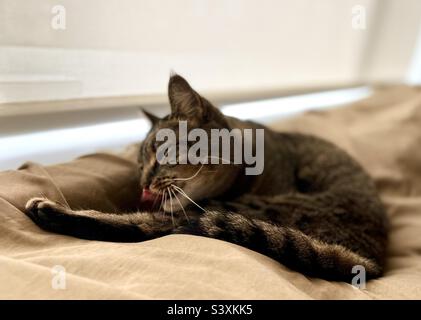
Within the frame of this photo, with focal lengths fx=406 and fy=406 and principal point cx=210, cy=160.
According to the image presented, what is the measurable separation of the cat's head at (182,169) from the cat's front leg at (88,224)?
12cm

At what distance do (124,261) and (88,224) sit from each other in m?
0.19

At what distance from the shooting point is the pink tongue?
1030 mm

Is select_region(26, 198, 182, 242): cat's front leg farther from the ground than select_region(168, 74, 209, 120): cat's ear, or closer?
closer

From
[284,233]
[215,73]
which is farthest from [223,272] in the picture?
[215,73]

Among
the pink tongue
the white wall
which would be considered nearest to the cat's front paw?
the pink tongue

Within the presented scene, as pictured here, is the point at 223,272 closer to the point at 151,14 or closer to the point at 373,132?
the point at 151,14

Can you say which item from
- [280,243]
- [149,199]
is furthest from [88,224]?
[280,243]

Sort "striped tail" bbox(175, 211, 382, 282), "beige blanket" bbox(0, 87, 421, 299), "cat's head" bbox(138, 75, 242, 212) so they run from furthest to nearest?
"cat's head" bbox(138, 75, 242, 212), "striped tail" bbox(175, 211, 382, 282), "beige blanket" bbox(0, 87, 421, 299)

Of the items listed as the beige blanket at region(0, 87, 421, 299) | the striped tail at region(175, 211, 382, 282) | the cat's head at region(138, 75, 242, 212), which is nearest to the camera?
the beige blanket at region(0, 87, 421, 299)

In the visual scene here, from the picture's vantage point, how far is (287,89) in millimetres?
2021

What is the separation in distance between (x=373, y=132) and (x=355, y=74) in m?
0.91

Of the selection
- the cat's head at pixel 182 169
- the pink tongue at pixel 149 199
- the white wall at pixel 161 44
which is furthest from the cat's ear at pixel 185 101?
the white wall at pixel 161 44

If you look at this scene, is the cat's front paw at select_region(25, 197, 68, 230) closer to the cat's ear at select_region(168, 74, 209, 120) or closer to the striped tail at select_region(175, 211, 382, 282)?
the striped tail at select_region(175, 211, 382, 282)
